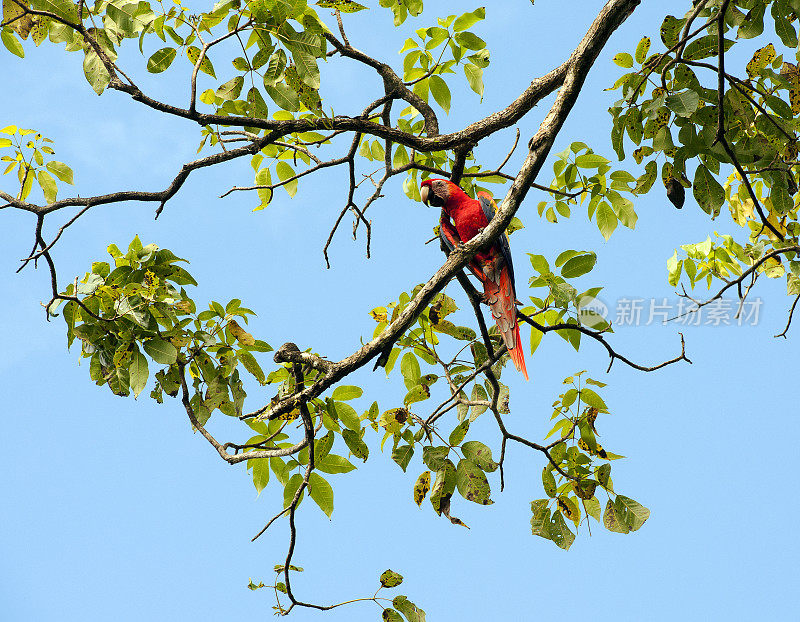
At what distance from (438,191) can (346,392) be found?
1.68 m

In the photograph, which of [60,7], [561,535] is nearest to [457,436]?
[561,535]

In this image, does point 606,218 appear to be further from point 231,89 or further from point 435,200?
point 231,89

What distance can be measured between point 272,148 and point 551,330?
204 cm

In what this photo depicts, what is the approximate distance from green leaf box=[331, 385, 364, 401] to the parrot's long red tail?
36.0 inches

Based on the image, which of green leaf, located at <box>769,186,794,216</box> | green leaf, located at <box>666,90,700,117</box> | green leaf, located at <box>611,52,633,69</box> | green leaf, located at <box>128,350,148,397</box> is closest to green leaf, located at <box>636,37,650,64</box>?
green leaf, located at <box>611,52,633,69</box>

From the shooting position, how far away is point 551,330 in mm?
3275

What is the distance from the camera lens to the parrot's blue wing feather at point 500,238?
3805mm

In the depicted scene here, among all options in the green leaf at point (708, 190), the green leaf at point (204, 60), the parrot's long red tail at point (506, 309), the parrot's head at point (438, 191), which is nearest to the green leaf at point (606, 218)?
the green leaf at point (708, 190)

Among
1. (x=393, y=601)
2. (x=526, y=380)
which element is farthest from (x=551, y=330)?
(x=393, y=601)

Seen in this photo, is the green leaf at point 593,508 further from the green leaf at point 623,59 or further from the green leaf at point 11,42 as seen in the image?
the green leaf at point 11,42

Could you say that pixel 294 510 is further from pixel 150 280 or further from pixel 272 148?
pixel 272 148

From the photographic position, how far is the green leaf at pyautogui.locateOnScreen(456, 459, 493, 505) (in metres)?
3.08

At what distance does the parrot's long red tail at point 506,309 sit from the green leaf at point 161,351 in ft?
5.42

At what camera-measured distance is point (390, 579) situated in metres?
2.96
